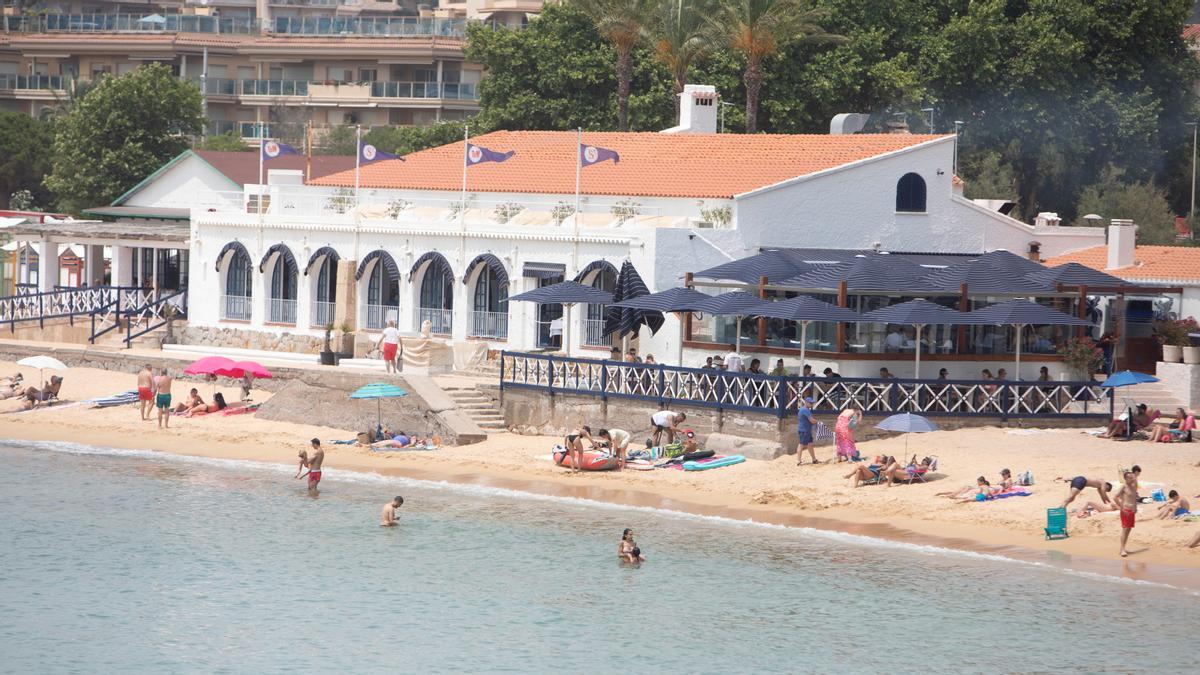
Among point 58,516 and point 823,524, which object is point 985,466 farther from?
point 58,516

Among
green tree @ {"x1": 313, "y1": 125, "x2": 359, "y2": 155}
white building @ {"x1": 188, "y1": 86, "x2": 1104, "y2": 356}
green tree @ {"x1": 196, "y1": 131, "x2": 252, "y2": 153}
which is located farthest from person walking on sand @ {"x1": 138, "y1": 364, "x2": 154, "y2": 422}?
green tree @ {"x1": 313, "y1": 125, "x2": 359, "y2": 155}

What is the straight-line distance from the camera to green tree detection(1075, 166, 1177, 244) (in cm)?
6412

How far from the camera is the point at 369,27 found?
338 feet

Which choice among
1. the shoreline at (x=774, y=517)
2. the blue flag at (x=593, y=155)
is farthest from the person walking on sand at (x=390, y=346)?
the blue flag at (x=593, y=155)

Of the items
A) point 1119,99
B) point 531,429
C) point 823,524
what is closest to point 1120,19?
point 1119,99

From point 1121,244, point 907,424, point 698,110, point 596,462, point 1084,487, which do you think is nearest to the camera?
point 1084,487

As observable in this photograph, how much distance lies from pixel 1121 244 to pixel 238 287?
22.9 metres

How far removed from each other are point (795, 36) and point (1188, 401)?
22.8 metres

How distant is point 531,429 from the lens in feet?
134

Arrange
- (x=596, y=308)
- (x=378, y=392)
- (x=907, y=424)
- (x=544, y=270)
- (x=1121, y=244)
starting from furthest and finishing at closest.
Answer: (x=1121, y=244) < (x=544, y=270) < (x=596, y=308) < (x=378, y=392) < (x=907, y=424)

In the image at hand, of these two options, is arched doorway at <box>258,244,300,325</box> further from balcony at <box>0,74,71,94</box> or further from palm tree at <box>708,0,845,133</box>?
balcony at <box>0,74,71,94</box>

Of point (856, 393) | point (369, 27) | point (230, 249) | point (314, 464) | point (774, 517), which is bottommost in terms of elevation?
point (774, 517)

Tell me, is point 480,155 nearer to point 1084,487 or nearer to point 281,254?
point 281,254

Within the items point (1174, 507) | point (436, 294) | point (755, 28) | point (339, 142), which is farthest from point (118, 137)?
point (1174, 507)
